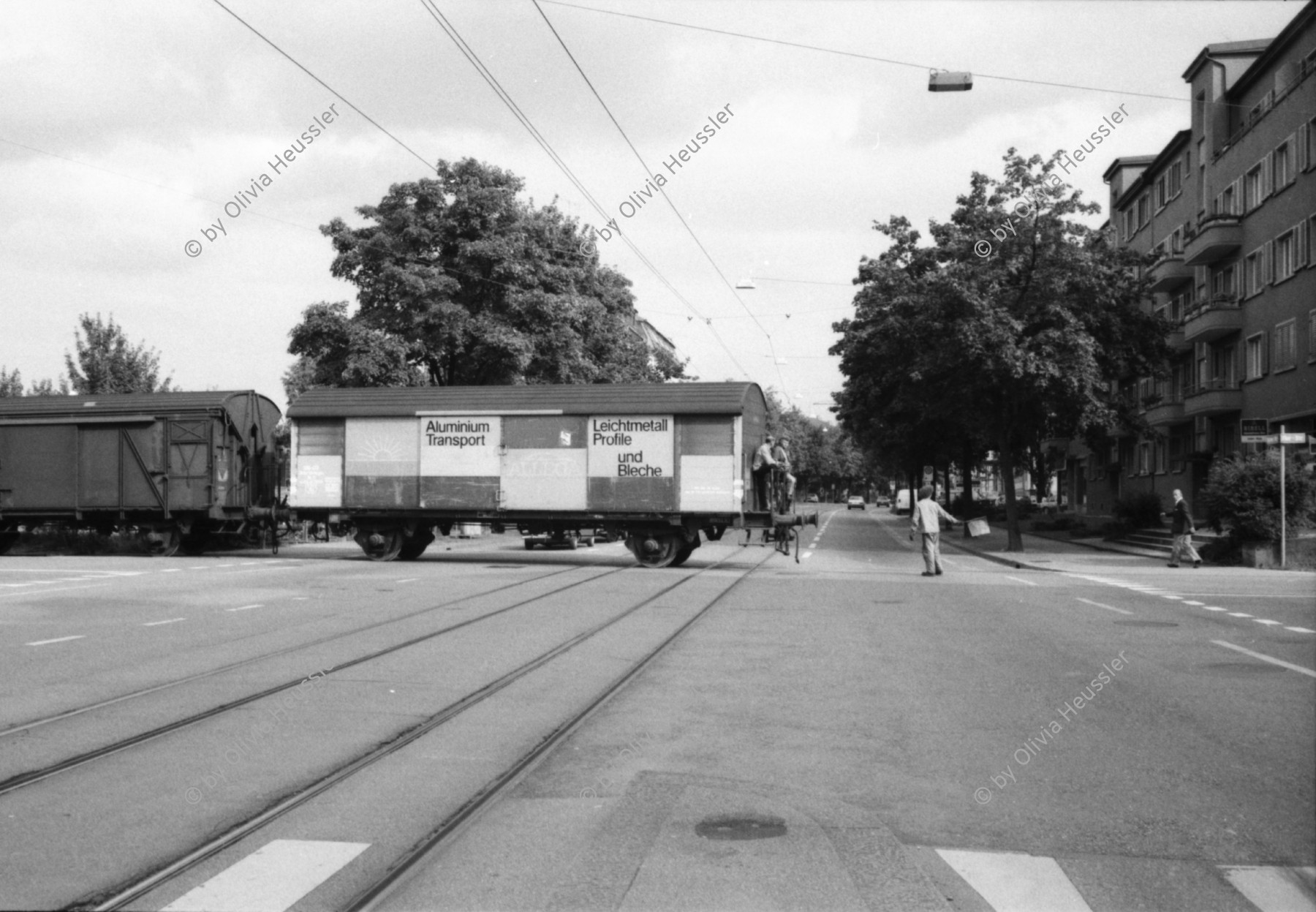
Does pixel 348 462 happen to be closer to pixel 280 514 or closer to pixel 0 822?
pixel 280 514

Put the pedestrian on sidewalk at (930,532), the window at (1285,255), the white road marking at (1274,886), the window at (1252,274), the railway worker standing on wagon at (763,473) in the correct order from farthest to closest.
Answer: the window at (1252,274) → the window at (1285,255) → the railway worker standing on wagon at (763,473) → the pedestrian on sidewalk at (930,532) → the white road marking at (1274,886)

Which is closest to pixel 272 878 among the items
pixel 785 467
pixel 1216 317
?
pixel 785 467

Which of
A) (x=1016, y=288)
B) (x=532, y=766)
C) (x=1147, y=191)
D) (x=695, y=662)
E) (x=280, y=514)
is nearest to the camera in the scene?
(x=532, y=766)

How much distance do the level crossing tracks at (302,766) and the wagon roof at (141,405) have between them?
17901 mm

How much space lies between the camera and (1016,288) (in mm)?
31828

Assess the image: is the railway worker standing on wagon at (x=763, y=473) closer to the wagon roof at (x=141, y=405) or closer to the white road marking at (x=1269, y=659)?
the wagon roof at (x=141, y=405)

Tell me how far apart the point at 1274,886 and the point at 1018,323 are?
2687 centimetres

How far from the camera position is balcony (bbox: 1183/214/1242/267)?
37.9 m

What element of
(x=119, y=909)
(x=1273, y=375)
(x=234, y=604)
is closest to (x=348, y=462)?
(x=234, y=604)

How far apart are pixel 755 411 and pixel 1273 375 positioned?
18334 mm

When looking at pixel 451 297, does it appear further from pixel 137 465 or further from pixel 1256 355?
pixel 1256 355

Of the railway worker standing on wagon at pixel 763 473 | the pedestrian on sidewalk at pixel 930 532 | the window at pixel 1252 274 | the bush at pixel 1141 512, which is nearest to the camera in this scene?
the pedestrian on sidewalk at pixel 930 532

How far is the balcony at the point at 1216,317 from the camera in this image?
126 feet

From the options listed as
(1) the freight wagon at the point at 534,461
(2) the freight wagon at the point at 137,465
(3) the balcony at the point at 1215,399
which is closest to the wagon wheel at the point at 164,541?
(2) the freight wagon at the point at 137,465
